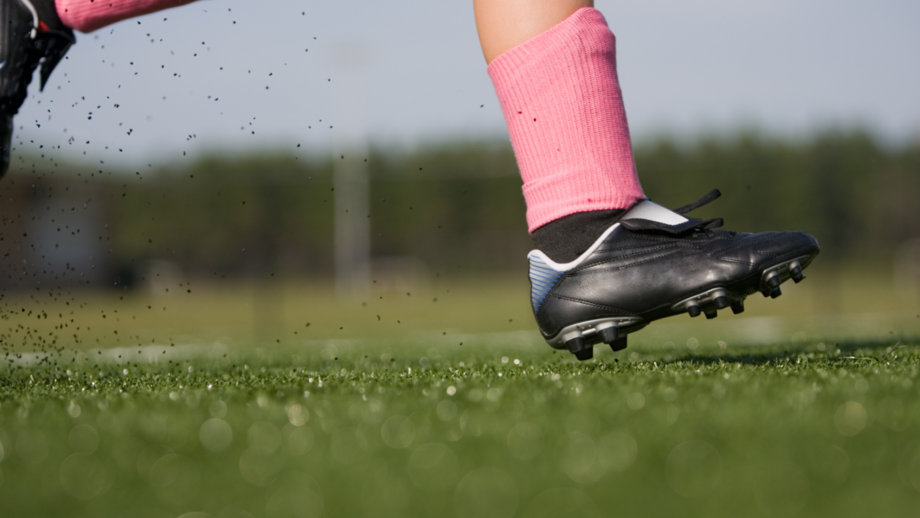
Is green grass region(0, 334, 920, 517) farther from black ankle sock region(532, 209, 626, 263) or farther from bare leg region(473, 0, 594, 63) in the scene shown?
bare leg region(473, 0, 594, 63)

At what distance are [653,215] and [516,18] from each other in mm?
426

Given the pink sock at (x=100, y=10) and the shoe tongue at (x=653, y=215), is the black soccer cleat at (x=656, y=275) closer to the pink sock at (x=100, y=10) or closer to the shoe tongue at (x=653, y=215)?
the shoe tongue at (x=653, y=215)

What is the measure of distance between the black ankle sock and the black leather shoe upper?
0.02 metres

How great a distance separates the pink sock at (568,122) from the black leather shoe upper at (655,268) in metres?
0.08

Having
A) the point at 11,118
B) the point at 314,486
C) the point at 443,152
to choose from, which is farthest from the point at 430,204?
the point at 314,486

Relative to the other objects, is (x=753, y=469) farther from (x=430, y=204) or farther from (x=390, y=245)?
(x=390, y=245)

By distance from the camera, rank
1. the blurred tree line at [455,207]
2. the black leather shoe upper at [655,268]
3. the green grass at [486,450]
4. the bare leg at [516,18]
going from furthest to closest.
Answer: the blurred tree line at [455,207] → the bare leg at [516,18] → the black leather shoe upper at [655,268] → the green grass at [486,450]

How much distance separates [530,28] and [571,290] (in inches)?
18.5

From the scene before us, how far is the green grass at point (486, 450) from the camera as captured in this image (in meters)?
0.62

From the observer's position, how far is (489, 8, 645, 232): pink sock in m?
1.43

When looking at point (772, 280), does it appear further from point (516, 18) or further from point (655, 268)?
point (516, 18)

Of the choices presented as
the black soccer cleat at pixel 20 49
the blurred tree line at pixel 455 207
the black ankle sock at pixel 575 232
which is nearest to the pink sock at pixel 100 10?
the black soccer cleat at pixel 20 49

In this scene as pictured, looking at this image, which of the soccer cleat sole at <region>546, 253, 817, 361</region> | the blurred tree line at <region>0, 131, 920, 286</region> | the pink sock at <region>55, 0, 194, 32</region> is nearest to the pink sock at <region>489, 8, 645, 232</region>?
the soccer cleat sole at <region>546, 253, 817, 361</region>

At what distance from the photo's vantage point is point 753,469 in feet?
2.19
